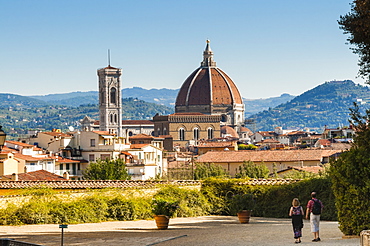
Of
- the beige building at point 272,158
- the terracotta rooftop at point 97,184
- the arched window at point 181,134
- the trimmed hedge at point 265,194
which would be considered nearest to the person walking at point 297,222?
the trimmed hedge at point 265,194

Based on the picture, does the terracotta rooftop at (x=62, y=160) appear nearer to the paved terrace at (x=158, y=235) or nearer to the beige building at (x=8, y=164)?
the beige building at (x=8, y=164)

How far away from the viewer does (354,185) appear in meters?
20.4

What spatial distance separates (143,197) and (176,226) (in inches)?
251

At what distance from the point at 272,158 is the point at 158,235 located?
1878 inches

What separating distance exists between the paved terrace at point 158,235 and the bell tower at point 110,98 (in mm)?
168810

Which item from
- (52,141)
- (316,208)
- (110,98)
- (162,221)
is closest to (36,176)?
(52,141)

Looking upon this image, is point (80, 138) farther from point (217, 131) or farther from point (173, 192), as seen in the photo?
point (217, 131)

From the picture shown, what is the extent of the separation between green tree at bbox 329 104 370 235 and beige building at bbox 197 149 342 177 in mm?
45180

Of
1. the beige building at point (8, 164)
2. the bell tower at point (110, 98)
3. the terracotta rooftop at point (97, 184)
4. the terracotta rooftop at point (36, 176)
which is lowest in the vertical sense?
the terracotta rooftop at point (97, 184)

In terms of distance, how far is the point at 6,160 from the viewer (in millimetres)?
55688

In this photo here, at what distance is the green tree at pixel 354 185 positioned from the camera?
20234mm

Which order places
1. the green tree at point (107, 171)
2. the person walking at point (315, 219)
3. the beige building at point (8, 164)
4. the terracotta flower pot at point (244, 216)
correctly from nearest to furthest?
the person walking at point (315, 219)
the terracotta flower pot at point (244, 216)
the beige building at point (8, 164)
the green tree at point (107, 171)

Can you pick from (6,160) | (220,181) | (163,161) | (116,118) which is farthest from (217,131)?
(220,181)

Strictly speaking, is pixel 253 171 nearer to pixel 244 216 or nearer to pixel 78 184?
pixel 78 184
